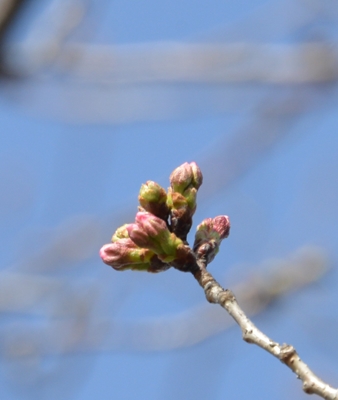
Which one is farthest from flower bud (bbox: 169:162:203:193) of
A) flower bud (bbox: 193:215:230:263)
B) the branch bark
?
the branch bark

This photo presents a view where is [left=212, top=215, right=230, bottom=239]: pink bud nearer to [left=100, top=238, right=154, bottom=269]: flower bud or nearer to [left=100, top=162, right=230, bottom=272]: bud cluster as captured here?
[left=100, top=162, right=230, bottom=272]: bud cluster

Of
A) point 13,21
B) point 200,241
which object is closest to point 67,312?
point 13,21

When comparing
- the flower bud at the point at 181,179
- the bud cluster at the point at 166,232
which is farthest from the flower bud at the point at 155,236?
the flower bud at the point at 181,179

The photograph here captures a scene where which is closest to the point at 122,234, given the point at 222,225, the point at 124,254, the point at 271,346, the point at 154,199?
the point at 124,254

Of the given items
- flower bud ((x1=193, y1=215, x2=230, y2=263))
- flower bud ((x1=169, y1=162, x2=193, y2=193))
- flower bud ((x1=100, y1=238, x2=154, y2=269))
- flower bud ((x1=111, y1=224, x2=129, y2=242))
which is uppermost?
flower bud ((x1=111, y1=224, x2=129, y2=242))

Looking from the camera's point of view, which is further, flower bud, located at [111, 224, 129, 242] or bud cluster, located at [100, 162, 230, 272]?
flower bud, located at [111, 224, 129, 242]

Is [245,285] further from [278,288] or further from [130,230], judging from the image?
[130,230]

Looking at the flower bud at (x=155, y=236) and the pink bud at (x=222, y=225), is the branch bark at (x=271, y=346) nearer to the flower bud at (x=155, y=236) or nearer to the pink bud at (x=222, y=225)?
the flower bud at (x=155, y=236)
